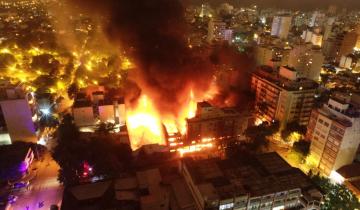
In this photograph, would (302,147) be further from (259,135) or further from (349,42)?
(349,42)

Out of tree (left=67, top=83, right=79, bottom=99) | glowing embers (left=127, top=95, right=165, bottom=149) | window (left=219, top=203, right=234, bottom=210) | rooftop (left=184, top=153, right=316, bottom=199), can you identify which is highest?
tree (left=67, top=83, right=79, bottom=99)

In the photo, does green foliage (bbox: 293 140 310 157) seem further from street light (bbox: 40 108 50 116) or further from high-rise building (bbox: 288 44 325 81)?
street light (bbox: 40 108 50 116)

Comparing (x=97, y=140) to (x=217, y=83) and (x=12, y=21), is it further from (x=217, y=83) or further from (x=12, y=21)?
(x=12, y=21)

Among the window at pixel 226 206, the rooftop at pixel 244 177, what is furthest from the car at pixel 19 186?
the window at pixel 226 206

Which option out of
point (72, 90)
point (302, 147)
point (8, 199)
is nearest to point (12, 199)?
point (8, 199)

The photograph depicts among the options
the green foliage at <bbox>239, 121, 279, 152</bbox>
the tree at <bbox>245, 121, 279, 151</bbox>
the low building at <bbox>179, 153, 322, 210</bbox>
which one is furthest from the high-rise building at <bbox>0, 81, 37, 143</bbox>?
the tree at <bbox>245, 121, 279, 151</bbox>

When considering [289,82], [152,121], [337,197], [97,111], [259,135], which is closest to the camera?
[337,197]
